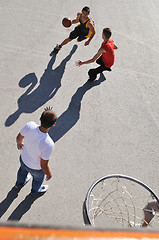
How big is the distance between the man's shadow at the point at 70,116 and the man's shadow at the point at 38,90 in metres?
0.54

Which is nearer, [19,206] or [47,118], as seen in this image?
[47,118]

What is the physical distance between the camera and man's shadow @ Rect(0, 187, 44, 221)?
3.95 meters

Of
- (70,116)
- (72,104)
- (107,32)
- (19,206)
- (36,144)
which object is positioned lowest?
(19,206)

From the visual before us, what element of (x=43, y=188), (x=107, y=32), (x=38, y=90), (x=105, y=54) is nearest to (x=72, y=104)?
(x=38, y=90)

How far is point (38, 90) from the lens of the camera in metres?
5.98

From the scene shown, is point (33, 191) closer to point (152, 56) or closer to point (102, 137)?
point (102, 137)

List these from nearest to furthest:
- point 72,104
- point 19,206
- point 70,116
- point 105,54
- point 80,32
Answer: point 19,206 → point 70,116 → point 105,54 → point 72,104 → point 80,32

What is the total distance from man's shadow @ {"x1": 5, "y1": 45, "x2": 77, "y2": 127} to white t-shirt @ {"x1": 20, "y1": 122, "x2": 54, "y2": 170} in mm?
1902

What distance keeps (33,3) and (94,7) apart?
228 centimetres

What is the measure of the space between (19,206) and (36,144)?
4.72ft

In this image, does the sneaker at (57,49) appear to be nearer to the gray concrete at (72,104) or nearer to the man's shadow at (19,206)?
the gray concrete at (72,104)

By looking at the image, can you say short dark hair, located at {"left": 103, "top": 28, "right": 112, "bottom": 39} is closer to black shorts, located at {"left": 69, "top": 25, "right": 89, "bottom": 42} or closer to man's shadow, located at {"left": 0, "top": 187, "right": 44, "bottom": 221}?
black shorts, located at {"left": 69, "top": 25, "right": 89, "bottom": 42}

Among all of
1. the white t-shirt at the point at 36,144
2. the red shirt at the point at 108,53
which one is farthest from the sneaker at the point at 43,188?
the red shirt at the point at 108,53

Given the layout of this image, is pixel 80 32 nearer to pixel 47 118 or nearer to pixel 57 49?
pixel 57 49
